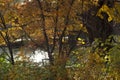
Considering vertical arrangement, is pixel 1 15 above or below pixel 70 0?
below

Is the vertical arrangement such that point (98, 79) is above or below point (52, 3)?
below

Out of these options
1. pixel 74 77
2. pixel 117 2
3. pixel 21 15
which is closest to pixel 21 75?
pixel 74 77

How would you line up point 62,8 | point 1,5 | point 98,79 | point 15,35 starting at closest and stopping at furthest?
point 98,79
point 62,8
point 1,5
point 15,35

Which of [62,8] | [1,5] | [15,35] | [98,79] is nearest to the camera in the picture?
[98,79]

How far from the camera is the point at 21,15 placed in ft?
17.3

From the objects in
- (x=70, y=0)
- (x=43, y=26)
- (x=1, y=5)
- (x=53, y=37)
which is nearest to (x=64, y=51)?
(x=53, y=37)

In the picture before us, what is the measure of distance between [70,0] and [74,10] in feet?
0.69

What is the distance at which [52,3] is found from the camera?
16.7 feet

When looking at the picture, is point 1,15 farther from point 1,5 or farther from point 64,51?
point 64,51

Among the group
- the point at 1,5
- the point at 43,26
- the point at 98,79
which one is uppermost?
the point at 1,5

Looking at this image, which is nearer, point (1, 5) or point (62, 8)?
point (62, 8)

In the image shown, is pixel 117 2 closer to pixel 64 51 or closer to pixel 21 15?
pixel 64 51

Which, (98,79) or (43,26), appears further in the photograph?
(43,26)

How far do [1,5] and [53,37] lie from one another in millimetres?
1191
